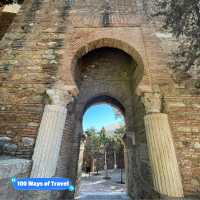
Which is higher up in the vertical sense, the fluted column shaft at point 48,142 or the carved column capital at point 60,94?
the carved column capital at point 60,94

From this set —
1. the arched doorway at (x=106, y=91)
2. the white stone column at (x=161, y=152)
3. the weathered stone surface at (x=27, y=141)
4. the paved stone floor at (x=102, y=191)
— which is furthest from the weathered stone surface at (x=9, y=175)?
the paved stone floor at (x=102, y=191)

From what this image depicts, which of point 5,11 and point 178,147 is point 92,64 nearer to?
point 5,11

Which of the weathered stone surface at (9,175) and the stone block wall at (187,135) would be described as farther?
the stone block wall at (187,135)

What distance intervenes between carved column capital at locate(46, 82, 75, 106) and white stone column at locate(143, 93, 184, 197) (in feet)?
6.61

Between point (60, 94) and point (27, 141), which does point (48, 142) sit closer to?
point (27, 141)

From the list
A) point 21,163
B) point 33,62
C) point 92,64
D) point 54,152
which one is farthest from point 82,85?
point 21,163

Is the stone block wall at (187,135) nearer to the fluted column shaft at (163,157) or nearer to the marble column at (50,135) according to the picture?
the fluted column shaft at (163,157)

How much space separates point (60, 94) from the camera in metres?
3.36

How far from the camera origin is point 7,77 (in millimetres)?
3611

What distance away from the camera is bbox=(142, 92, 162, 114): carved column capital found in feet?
10.6

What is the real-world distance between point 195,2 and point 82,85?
4.31 metres

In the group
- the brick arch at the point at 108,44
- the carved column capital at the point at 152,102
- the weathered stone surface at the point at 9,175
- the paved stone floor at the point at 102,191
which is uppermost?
the brick arch at the point at 108,44

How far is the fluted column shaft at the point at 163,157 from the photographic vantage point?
103 inches

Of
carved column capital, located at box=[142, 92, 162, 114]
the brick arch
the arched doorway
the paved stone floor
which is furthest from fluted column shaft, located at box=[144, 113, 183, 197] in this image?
the paved stone floor
